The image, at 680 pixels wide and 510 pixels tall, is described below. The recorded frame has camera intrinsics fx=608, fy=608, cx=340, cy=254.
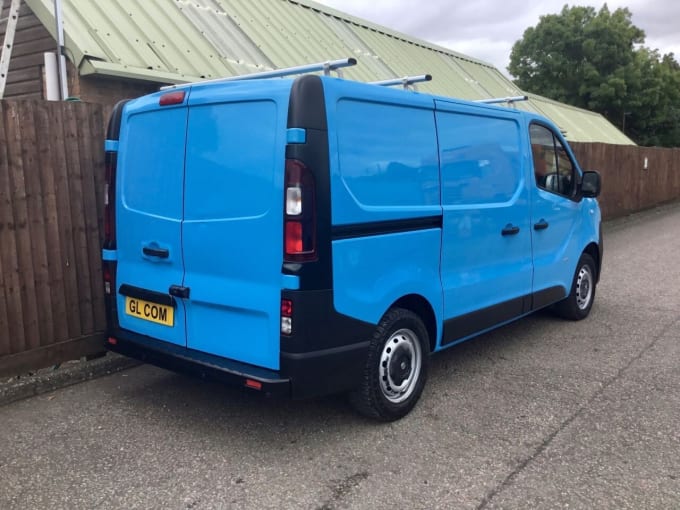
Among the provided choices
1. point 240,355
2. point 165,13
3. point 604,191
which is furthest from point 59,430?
point 604,191

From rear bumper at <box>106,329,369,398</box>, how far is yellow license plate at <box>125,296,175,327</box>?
15 cm

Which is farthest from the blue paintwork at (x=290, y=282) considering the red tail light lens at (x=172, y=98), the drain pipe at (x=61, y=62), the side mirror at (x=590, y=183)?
the drain pipe at (x=61, y=62)

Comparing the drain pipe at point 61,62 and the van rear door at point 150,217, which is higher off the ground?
the drain pipe at point 61,62

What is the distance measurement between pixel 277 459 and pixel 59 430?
147cm

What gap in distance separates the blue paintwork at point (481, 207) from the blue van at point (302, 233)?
0.06ft

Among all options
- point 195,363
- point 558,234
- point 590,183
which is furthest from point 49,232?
point 590,183

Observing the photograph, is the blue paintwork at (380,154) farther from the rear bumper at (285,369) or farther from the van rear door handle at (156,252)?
the van rear door handle at (156,252)

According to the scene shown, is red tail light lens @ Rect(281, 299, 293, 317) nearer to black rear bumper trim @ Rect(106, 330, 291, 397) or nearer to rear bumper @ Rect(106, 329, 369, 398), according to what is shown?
rear bumper @ Rect(106, 329, 369, 398)

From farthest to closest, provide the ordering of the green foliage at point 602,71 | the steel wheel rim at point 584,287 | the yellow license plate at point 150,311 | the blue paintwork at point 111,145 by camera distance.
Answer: the green foliage at point 602,71 → the steel wheel rim at point 584,287 → the blue paintwork at point 111,145 → the yellow license plate at point 150,311

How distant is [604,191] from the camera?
14.9m

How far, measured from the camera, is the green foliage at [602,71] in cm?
3750

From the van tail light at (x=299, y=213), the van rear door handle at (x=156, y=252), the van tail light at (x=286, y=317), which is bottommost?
the van tail light at (x=286, y=317)

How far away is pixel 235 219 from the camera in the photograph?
341 centimetres

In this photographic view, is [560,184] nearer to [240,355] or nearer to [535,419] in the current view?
[535,419]
